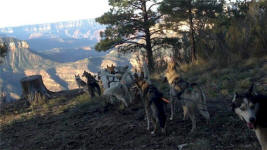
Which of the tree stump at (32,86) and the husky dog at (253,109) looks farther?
the tree stump at (32,86)

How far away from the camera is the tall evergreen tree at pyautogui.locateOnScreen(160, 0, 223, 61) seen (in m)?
16.7

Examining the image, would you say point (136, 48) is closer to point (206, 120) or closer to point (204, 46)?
point (204, 46)

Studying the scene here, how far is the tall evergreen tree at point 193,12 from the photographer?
16672 mm

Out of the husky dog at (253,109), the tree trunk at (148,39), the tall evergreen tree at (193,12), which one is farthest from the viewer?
the tree trunk at (148,39)

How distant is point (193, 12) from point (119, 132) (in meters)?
12.6

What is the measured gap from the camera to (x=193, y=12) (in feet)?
55.8

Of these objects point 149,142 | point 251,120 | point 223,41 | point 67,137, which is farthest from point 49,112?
point 223,41

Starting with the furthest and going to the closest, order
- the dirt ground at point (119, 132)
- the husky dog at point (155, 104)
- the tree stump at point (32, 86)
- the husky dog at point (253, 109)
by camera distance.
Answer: the tree stump at point (32, 86) < the husky dog at point (155, 104) < the dirt ground at point (119, 132) < the husky dog at point (253, 109)

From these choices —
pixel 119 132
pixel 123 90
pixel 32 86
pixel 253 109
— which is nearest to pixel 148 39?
pixel 32 86

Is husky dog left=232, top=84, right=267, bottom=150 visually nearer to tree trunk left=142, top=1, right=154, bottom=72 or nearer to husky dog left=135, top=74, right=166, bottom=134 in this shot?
husky dog left=135, top=74, right=166, bottom=134

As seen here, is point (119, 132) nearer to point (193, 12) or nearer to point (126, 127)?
point (126, 127)

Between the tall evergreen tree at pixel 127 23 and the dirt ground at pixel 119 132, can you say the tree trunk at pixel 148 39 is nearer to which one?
the tall evergreen tree at pixel 127 23

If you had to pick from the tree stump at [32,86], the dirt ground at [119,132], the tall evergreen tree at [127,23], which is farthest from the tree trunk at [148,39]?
the dirt ground at [119,132]

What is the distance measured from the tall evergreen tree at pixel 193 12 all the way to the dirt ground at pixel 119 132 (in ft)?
31.0
